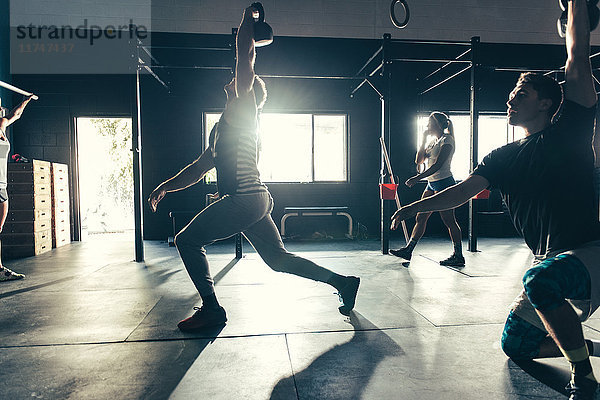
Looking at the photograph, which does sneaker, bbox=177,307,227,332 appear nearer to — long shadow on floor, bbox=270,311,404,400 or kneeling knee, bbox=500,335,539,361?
long shadow on floor, bbox=270,311,404,400

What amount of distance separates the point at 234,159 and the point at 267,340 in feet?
3.36

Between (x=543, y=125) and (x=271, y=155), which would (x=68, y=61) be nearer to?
(x=271, y=155)

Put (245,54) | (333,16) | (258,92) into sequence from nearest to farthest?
(245,54) < (258,92) < (333,16)

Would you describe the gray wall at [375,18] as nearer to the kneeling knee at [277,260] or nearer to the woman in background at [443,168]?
the woman in background at [443,168]

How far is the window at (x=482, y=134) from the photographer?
752 cm

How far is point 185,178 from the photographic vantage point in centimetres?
241

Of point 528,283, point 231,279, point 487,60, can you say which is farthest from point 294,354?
point 487,60

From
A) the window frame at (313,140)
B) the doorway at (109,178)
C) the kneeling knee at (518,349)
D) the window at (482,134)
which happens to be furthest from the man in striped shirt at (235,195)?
the doorway at (109,178)

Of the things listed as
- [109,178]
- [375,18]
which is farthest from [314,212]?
[109,178]

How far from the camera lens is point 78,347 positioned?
6.76 feet

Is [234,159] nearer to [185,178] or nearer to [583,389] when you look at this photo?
[185,178]

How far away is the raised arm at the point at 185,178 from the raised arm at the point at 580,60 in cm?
186

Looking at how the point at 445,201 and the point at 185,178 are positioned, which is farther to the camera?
the point at 185,178

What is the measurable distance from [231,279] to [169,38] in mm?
5246
